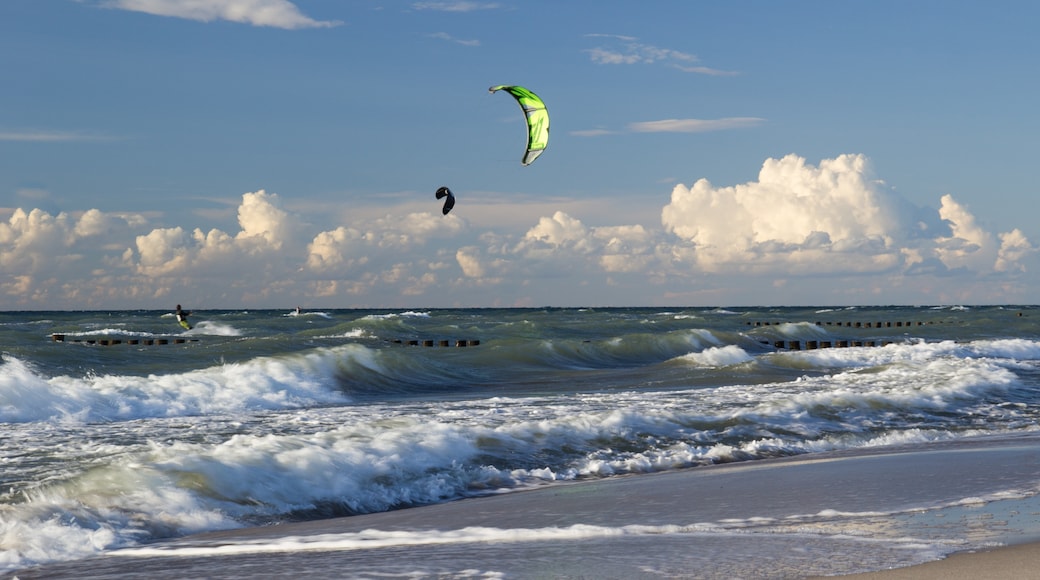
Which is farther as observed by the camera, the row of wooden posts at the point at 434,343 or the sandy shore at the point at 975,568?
the row of wooden posts at the point at 434,343

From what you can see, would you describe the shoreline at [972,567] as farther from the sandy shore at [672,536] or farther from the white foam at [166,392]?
the white foam at [166,392]

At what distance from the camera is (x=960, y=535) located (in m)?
6.97

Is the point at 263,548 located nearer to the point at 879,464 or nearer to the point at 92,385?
the point at 879,464

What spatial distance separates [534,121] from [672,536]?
638 inches

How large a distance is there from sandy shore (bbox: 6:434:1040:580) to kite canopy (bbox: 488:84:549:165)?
42.3ft

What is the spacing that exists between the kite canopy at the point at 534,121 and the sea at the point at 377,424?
510 cm

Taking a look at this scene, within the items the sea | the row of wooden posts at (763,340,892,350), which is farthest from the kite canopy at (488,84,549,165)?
the row of wooden posts at (763,340,892,350)

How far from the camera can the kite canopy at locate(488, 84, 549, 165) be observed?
22.2 m

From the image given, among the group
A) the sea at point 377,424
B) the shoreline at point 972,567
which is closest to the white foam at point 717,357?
the sea at point 377,424

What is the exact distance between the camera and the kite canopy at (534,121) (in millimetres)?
22219

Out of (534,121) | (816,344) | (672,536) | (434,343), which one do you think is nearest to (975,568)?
(672,536)

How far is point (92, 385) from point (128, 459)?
9.83 meters

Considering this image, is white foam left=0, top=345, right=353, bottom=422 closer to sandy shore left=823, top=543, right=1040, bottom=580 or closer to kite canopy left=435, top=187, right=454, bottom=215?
kite canopy left=435, top=187, right=454, bottom=215

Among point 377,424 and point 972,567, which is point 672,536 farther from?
point 377,424
